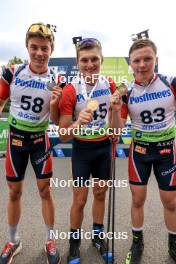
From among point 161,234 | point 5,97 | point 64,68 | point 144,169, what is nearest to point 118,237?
point 161,234

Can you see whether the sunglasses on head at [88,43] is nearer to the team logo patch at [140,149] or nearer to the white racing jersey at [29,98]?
the white racing jersey at [29,98]

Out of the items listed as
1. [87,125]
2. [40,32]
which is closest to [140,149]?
[87,125]

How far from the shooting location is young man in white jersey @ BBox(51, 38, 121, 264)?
2.71 metres

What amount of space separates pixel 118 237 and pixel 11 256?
1.22 m

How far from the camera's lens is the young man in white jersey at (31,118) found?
285 centimetres

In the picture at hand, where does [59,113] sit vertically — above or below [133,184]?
above

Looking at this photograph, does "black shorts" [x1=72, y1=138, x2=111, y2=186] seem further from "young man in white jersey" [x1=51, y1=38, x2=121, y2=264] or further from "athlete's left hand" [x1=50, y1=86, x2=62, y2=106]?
"athlete's left hand" [x1=50, y1=86, x2=62, y2=106]

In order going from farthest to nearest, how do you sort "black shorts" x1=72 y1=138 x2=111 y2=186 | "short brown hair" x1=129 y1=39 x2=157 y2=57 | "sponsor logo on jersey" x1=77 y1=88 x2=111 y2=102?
"black shorts" x1=72 y1=138 x2=111 y2=186
"sponsor logo on jersey" x1=77 y1=88 x2=111 y2=102
"short brown hair" x1=129 y1=39 x2=157 y2=57

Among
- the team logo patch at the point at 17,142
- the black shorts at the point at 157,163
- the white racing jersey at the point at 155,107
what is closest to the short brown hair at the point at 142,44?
Answer: the white racing jersey at the point at 155,107

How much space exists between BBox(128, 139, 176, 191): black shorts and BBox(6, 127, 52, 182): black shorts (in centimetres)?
85

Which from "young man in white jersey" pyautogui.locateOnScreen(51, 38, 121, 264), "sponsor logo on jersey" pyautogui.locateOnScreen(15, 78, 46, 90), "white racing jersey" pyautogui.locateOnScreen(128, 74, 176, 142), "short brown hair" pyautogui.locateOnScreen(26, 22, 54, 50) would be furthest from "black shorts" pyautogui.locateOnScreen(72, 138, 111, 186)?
"short brown hair" pyautogui.locateOnScreen(26, 22, 54, 50)

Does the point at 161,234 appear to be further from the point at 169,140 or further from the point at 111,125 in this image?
the point at 111,125

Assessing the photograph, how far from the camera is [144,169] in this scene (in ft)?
9.47

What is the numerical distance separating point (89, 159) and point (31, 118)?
0.68m
